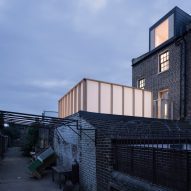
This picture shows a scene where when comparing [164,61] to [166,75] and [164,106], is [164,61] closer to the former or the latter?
[166,75]

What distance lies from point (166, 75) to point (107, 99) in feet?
15.6

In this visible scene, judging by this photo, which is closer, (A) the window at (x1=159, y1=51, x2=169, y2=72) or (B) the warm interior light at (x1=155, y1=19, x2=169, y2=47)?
(A) the window at (x1=159, y1=51, x2=169, y2=72)

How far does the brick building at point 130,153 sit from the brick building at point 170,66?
2.33m

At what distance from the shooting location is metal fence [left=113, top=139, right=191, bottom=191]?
606 centimetres

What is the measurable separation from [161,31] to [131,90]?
5.41 meters

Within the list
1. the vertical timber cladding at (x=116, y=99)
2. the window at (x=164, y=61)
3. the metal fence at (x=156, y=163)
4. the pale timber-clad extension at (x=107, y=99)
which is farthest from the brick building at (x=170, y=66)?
the metal fence at (x=156, y=163)

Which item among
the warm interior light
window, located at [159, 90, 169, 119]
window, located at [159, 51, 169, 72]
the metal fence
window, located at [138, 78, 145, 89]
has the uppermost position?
the warm interior light

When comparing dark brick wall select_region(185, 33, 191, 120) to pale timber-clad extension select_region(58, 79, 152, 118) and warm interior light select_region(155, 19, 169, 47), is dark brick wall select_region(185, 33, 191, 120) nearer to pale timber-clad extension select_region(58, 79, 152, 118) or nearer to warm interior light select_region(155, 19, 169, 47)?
pale timber-clad extension select_region(58, 79, 152, 118)

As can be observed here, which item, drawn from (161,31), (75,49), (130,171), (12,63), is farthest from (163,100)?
(12,63)

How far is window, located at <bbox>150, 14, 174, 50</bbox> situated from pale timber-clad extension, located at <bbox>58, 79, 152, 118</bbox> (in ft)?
13.4

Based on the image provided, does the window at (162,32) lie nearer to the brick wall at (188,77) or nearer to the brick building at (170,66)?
the brick building at (170,66)

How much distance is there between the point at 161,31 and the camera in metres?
18.0

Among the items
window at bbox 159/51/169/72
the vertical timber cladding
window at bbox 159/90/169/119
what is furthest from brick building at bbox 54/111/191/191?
window at bbox 159/51/169/72

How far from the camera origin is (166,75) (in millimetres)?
16734
